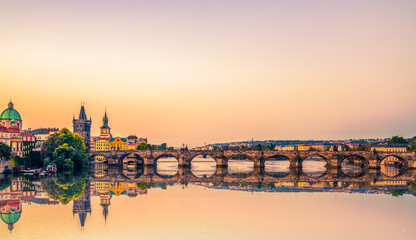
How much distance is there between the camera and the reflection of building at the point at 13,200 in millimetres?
24350

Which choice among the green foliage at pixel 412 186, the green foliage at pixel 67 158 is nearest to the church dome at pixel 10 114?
the green foliage at pixel 67 158

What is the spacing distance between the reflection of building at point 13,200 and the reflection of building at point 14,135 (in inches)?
946

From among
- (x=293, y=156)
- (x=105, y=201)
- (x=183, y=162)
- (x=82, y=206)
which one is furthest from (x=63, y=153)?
(x=293, y=156)

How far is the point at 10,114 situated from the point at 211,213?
63752 millimetres

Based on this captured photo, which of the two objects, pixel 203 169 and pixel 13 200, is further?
pixel 203 169

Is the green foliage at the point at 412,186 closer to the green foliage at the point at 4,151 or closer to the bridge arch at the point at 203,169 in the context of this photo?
the bridge arch at the point at 203,169

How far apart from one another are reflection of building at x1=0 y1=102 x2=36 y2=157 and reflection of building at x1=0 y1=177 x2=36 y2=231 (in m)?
24.0

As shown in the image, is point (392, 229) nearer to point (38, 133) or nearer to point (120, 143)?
point (120, 143)

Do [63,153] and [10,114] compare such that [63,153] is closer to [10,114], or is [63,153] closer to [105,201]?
[10,114]

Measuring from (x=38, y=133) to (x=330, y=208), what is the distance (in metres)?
157

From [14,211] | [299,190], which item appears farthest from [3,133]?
[299,190]

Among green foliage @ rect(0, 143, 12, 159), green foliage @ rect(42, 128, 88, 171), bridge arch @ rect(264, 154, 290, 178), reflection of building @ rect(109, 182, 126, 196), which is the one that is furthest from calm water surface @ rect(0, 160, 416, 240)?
bridge arch @ rect(264, 154, 290, 178)

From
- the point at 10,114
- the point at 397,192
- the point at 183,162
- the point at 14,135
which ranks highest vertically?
the point at 10,114

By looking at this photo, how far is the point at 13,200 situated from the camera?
1235 inches
